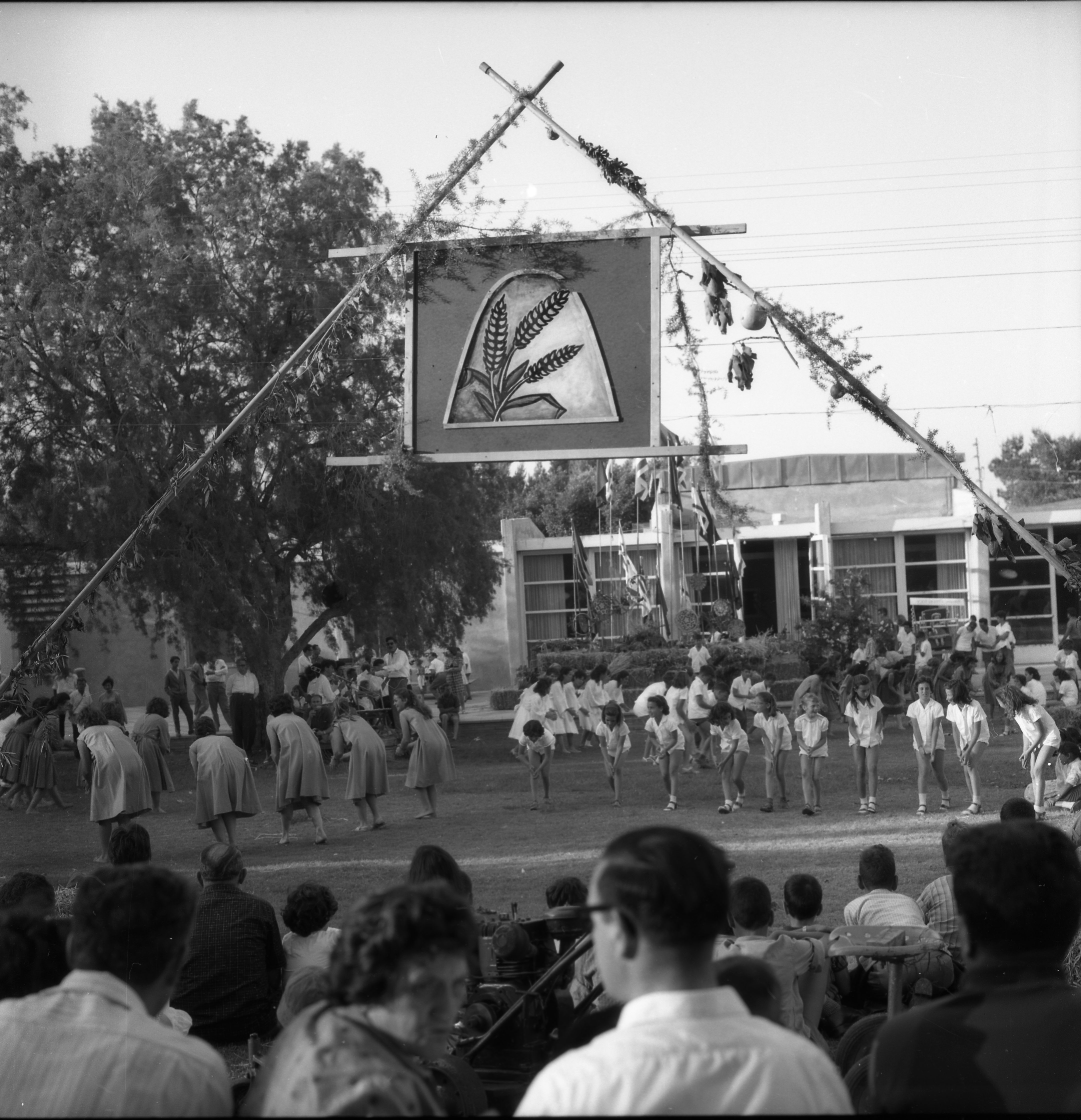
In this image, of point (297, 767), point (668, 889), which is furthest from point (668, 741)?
point (668, 889)

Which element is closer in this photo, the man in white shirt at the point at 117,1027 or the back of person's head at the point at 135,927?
the man in white shirt at the point at 117,1027

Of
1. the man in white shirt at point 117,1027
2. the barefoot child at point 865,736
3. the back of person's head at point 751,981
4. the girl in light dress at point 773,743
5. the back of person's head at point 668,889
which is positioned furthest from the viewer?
the girl in light dress at point 773,743

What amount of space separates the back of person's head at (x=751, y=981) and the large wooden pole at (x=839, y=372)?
497cm

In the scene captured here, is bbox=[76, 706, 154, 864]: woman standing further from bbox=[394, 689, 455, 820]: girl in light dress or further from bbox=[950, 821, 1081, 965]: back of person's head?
bbox=[950, 821, 1081, 965]: back of person's head

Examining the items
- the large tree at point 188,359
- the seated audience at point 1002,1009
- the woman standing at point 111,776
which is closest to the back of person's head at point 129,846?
the seated audience at point 1002,1009

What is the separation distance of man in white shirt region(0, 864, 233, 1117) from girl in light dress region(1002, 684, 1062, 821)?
11557 mm

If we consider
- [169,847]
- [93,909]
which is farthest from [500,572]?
[93,909]

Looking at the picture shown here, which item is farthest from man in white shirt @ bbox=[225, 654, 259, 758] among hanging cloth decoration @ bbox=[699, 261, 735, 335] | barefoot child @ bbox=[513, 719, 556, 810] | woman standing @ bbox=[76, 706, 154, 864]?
hanging cloth decoration @ bbox=[699, 261, 735, 335]

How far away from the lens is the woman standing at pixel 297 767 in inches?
509

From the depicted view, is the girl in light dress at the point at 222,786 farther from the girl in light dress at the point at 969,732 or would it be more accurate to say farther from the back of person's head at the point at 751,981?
the back of person's head at the point at 751,981

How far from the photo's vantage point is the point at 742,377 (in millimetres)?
8711

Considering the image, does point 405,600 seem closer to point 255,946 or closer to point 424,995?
point 255,946

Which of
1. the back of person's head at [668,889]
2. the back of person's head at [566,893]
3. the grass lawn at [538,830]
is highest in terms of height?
the back of person's head at [668,889]

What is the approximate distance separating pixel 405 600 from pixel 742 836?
8602 millimetres
